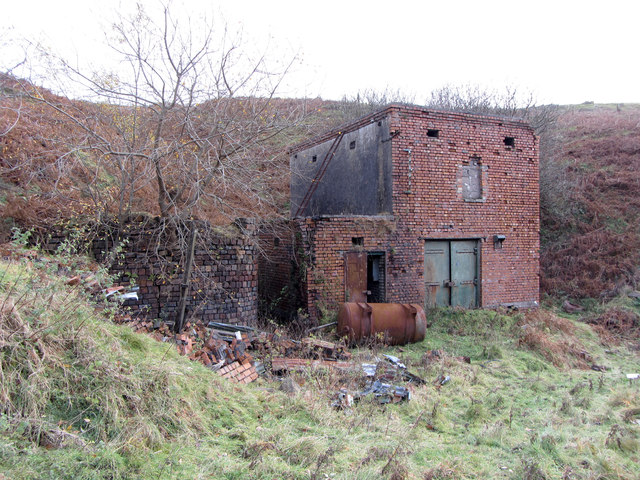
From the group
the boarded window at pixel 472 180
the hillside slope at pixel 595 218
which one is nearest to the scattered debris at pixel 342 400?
the boarded window at pixel 472 180

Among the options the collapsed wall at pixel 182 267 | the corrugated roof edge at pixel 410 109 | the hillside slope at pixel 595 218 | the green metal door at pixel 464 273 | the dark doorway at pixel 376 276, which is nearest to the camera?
the collapsed wall at pixel 182 267

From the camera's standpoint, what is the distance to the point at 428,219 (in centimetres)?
1078

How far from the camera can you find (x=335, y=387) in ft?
19.3

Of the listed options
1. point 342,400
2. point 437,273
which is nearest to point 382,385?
point 342,400

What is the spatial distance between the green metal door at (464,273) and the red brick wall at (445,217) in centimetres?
20

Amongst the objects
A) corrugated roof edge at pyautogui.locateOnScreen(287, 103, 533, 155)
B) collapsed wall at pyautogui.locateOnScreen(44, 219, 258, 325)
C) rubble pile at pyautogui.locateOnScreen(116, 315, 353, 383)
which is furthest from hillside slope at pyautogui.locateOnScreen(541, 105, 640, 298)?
collapsed wall at pyautogui.locateOnScreen(44, 219, 258, 325)

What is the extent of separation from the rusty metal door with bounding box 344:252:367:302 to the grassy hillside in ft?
13.2

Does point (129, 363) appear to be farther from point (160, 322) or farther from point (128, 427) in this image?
point (160, 322)

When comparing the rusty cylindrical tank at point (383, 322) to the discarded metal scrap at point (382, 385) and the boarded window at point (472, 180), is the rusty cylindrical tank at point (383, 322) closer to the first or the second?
the discarded metal scrap at point (382, 385)

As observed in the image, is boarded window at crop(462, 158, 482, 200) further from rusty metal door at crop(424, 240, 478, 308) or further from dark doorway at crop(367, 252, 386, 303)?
dark doorway at crop(367, 252, 386, 303)

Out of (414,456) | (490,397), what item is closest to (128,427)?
(414,456)

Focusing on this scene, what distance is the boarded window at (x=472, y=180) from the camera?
11.3 metres

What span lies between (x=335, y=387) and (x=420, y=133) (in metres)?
7.09

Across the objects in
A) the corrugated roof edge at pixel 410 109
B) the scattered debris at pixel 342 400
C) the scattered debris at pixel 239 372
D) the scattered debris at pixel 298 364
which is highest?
the corrugated roof edge at pixel 410 109
